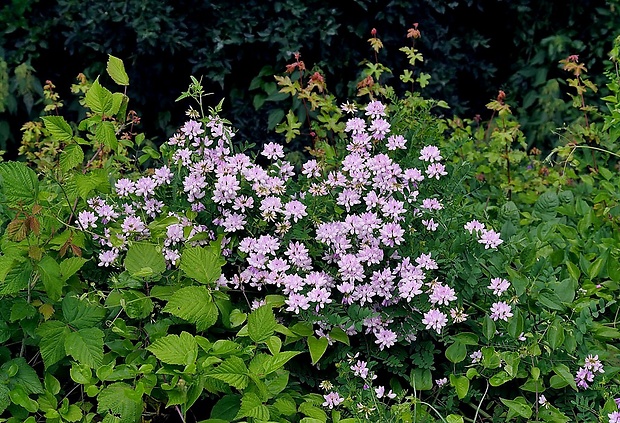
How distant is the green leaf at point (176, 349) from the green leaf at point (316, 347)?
33 centimetres

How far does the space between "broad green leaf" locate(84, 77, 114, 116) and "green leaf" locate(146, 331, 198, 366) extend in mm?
660

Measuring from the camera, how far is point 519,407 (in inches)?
81.6

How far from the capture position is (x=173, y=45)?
4.44 metres

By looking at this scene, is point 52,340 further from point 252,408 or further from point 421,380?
point 421,380

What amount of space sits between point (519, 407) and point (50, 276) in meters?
1.20

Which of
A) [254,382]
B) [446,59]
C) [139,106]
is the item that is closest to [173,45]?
[139,106]

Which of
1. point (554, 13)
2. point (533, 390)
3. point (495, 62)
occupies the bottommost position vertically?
point (495, 62)

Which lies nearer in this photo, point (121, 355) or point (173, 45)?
point (121, 355)

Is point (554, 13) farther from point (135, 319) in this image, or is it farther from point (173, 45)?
point (135, 319)

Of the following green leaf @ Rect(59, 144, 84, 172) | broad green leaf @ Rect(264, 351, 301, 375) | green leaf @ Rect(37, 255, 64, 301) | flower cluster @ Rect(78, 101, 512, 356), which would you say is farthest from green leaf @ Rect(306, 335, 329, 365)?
green leaf @ Rect(59, 144, 84, 172)

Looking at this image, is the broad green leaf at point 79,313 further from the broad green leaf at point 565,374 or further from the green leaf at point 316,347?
the broad green leaf at point 565,374

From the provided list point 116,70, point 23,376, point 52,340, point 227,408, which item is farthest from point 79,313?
point 116,70

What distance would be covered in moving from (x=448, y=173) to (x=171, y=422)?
41.5 inches

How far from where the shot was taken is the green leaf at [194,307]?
200cm
